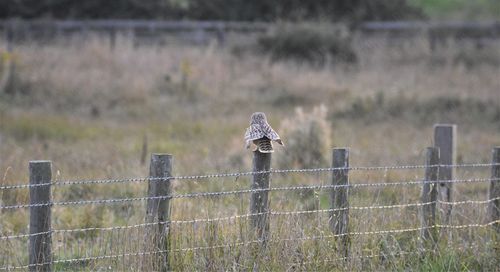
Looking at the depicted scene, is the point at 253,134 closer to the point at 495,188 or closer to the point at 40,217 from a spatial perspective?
the point at 40,217

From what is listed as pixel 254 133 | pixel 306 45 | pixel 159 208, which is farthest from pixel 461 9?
pixel 159 208

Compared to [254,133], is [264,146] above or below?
below

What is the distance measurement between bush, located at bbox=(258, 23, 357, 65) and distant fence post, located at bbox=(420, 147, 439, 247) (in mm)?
18269

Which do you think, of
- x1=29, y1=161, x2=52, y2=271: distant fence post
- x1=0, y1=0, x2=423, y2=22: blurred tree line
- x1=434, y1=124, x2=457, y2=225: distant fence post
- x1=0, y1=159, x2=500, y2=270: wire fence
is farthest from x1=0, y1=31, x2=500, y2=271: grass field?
x1=0, y1=0, x2=423, y2=22: blurred tree line

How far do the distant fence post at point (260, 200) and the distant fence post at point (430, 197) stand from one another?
70.2 inches

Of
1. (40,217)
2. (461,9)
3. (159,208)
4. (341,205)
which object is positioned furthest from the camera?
(461,9)

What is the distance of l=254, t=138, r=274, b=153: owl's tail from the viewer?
7375 millimetres

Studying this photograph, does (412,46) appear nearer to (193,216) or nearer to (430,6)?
(430,6)

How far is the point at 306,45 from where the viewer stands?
27344 mm

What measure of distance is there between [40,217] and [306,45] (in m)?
20.9

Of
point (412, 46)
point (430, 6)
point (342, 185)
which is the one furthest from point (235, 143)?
point (430, 6)

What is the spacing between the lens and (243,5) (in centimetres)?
3394

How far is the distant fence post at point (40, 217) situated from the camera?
22.8 feet

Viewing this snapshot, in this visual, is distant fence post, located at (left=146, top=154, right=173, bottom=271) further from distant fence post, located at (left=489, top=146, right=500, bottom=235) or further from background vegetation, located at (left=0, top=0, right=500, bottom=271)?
distant fence post, located at (left=489, top=146, right=500, bottom=235)
